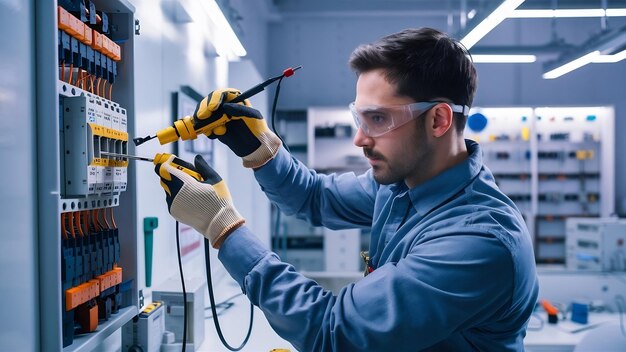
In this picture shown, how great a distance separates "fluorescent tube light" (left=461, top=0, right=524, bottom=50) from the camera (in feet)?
8.00

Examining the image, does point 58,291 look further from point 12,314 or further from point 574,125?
point 574,125

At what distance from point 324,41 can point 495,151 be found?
111 inches

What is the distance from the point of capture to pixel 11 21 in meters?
0.77

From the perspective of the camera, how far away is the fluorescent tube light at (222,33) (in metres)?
1.89

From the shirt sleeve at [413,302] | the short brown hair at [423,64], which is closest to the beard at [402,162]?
the short brown hair at [423,64]

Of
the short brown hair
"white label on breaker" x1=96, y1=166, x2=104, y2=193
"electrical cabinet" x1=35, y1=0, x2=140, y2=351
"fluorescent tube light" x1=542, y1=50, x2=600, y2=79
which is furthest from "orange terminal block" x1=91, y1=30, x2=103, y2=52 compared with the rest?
"fluorescent tube light" x1=542, y1=50, x2=600, y2=79

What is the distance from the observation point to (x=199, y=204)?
3.70ft

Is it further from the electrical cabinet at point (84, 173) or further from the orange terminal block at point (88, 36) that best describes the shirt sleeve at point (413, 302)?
the orange terminal block at point (88, 36)

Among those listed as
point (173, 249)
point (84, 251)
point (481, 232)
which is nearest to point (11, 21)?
point (84, 251)

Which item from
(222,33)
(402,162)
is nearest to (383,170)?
(402,162)

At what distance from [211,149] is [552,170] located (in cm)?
492

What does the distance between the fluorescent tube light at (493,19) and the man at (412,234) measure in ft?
4.92

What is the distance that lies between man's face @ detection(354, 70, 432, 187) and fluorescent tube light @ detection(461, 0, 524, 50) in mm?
1630

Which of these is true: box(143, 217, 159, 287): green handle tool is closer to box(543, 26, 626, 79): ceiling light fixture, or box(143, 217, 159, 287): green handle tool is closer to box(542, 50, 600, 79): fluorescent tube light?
box(543, 26, 626, 79): ceiling light fixture
